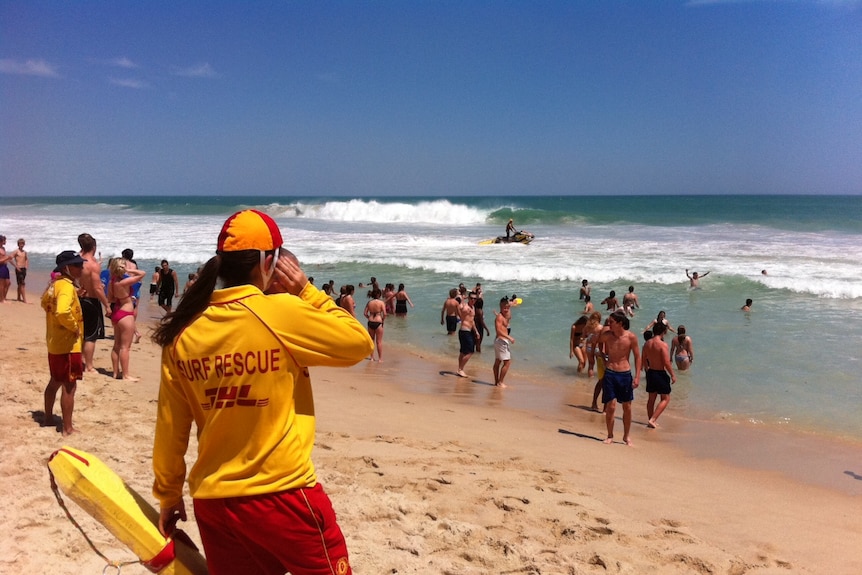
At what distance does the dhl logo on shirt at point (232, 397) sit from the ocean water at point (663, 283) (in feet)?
27.8

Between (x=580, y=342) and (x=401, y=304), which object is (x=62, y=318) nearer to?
(x=580, y=342)

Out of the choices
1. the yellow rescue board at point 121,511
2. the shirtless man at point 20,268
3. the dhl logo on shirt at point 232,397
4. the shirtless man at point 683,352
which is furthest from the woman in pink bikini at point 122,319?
the shirtless man at point 20,268

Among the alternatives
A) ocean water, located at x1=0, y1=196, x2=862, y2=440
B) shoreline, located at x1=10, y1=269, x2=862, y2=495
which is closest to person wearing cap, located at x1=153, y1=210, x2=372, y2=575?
shoreline, located at x1=10, y1=269, x2=862, y2=495

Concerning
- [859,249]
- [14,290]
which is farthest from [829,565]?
[859,249]

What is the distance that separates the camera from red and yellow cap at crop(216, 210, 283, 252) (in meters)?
2.10

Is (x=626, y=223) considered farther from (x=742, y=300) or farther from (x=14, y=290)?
(x=14, y=290)

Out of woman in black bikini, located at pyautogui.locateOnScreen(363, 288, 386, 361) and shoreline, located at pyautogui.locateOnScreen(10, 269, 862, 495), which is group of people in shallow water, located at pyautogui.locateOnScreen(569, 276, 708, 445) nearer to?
shoreline, located at pyautogui.locateOnScreen(10, 269, 862, 495)

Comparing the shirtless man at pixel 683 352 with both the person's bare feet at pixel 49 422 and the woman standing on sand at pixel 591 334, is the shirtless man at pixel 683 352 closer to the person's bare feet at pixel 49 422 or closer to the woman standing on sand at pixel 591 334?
the woman standing on sand at pixel 591 334

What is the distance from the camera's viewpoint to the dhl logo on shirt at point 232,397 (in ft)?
6.67

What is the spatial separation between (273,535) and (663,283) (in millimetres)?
20663

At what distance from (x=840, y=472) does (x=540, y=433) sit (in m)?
3.19

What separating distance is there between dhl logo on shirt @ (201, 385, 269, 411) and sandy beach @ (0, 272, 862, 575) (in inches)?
95.6

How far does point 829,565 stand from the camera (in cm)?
477

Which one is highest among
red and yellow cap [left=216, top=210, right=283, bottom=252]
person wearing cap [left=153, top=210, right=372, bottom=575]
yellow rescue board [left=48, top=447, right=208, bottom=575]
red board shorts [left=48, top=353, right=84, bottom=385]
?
red and yellow cap [left=216, top=210, right=283, bottom=252]
